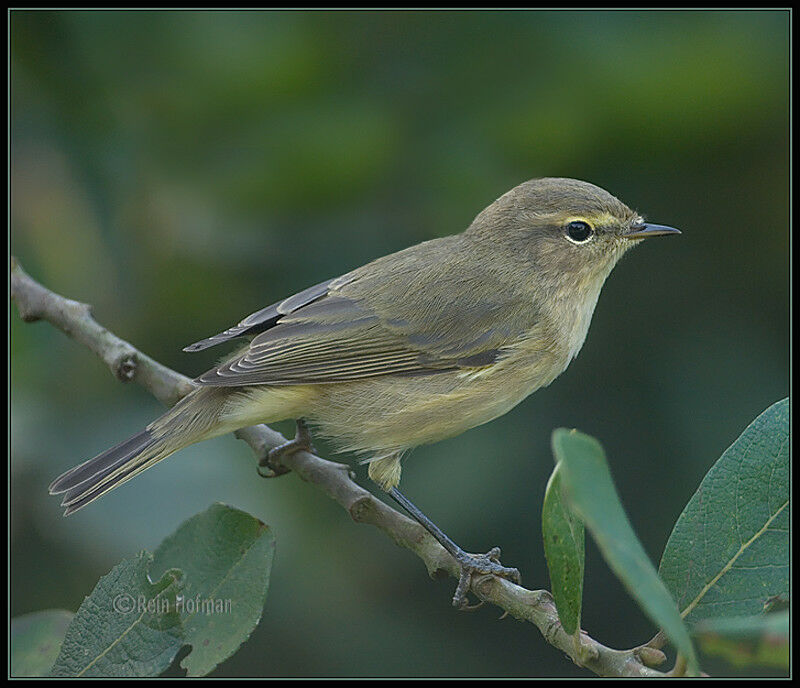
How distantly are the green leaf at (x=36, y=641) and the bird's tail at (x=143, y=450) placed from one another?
18.3 inches

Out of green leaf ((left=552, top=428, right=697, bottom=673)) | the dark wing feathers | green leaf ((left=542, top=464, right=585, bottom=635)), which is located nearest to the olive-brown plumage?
the dark wing feathers

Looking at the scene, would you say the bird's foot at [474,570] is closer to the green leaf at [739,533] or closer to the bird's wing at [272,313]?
the green leaf at [739,533]

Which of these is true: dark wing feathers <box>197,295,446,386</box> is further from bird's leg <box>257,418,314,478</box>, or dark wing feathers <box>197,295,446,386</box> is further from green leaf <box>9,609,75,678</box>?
green leaf <box>9,609,75,678</box>

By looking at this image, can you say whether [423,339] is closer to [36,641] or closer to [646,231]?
[646,231]

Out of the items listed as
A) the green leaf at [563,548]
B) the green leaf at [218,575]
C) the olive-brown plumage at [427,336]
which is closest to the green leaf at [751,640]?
the green leaf at [563,548]

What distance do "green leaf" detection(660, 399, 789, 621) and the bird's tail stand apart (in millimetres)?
1693

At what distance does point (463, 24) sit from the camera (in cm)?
354

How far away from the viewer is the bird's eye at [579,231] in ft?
12.0

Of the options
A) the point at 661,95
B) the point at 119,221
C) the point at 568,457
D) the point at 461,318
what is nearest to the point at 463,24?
the point at 661,95

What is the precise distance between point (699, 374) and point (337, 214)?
1.56 metres

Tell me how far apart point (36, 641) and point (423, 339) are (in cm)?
171

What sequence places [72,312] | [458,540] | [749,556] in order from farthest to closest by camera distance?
[458,540], [72,312], [749,556]

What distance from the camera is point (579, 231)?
12.1 feet

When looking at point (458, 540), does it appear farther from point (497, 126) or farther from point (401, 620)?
point (497, 126)
